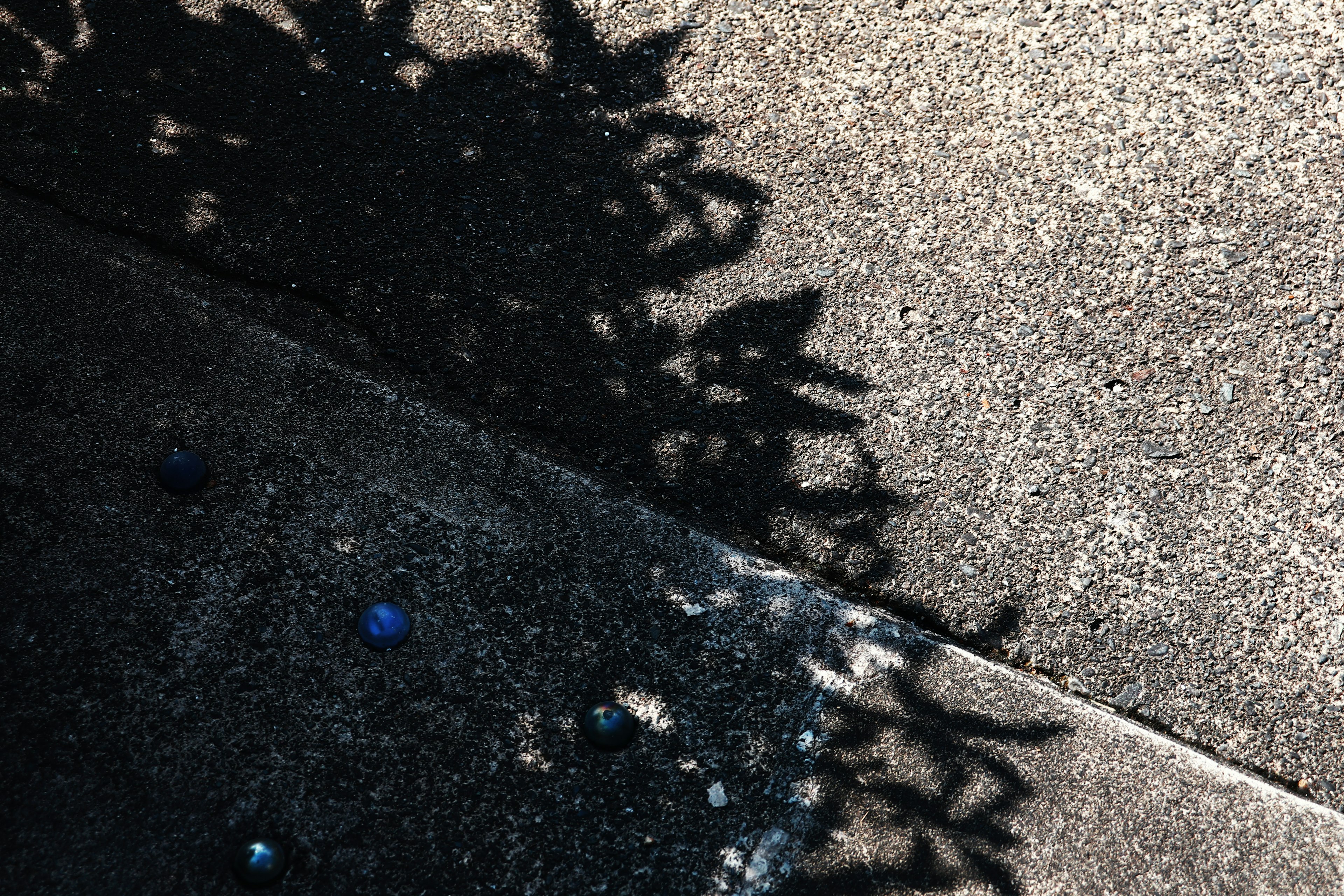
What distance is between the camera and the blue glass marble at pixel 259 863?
206 centimetres

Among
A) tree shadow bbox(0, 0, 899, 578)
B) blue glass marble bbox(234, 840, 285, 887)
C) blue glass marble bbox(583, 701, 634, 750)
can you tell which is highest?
tree shadow bbox(0, 0, 899, 578)

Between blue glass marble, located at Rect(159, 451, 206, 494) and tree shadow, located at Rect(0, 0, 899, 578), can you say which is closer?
blue glass marble, located at Rect(159, 451, 206, 494)

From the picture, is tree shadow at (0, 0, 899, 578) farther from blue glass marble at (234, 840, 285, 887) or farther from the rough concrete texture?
blue glass marble at (234, 840, 285, 887)

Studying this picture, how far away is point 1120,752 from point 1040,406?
1075 mm

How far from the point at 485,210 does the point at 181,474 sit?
1.37 metres

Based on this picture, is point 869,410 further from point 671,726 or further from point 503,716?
point 503,716

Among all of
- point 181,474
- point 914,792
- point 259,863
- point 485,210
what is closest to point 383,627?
point 259,863

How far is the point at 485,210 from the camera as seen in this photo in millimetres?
3324

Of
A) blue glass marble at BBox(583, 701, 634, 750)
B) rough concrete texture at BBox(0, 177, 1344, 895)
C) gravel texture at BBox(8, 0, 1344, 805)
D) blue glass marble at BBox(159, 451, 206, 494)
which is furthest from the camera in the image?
gravel texture at BBox(8, 0, 1344, 805)

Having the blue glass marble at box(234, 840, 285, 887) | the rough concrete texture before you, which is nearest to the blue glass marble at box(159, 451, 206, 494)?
the rough concrete texture

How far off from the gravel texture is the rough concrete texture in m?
0.22

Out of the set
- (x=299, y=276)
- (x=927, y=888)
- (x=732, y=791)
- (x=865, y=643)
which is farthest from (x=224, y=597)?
(x=927, y=888)

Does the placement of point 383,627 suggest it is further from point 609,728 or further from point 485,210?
point 485,210

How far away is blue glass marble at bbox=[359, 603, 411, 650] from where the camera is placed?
2.42 meters
